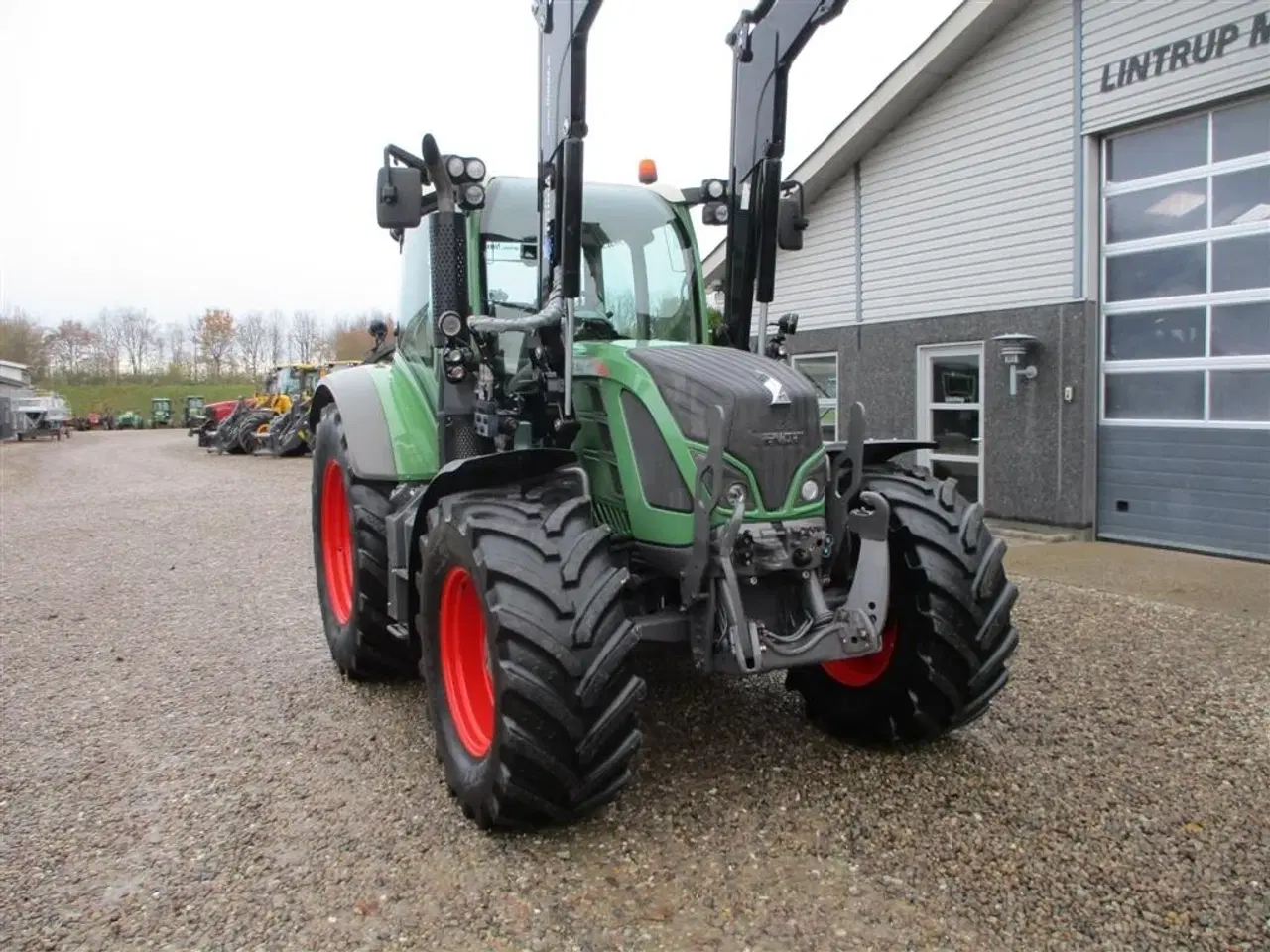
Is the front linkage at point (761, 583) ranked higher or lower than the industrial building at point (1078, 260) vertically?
lower

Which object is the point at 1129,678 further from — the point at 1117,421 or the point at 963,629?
the point at 1117,421

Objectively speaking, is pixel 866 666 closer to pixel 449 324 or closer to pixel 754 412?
pixel 754 412

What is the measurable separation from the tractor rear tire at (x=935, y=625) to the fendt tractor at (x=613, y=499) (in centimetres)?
1

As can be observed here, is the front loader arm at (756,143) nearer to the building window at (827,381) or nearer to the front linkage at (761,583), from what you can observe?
the front linkage at (761,583)

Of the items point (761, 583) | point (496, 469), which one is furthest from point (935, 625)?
point (496, 469)

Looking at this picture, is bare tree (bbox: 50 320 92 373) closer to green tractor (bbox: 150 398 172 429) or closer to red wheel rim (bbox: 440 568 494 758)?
green tractor (bbox: 150 398 172 429)

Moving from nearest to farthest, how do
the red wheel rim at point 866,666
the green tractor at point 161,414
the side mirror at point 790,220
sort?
the red wheel rim at point 866,666, the side mirror at point 790,220, the green tractor at point 161,414

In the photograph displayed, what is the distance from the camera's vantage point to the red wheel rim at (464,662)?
11.9 ft

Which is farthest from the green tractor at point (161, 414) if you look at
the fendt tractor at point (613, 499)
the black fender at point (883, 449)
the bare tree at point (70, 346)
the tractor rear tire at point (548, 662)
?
the tractor rear tire at point (548, 662)

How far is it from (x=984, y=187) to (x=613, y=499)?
7.86m

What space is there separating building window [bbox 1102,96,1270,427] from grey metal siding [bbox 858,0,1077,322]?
51cm

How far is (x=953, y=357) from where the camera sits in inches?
423

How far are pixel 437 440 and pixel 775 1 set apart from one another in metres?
2.38

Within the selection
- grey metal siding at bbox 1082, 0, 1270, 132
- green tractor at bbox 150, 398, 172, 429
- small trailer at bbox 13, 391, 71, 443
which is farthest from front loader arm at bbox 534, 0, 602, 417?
green tractor at bbox 150, 398, 172, 429
